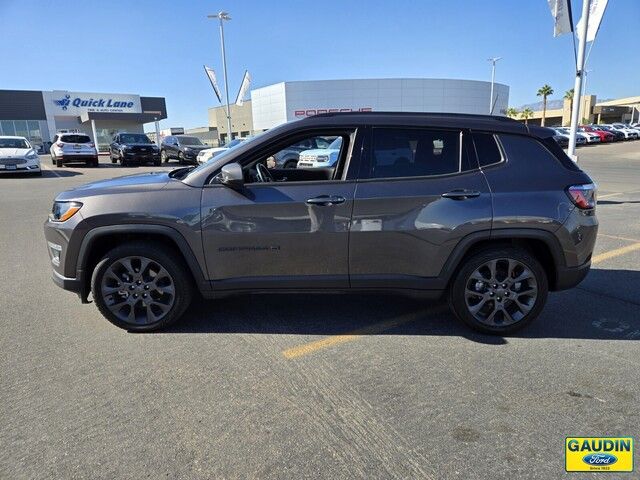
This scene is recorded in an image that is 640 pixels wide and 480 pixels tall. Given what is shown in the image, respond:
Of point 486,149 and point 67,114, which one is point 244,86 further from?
point 486,149

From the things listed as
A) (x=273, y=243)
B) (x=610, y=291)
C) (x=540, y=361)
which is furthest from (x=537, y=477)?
(x=610, y=291)

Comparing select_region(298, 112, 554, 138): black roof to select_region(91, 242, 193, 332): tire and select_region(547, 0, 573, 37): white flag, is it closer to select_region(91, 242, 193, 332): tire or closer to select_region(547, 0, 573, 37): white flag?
select_region(91, 242, 193, 332): tire

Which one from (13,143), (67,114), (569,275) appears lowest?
(569,275)

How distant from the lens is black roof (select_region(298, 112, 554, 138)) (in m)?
3.55

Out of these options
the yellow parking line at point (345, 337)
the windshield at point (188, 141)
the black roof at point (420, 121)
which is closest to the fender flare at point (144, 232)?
the yellow parking line at point (345, 337)

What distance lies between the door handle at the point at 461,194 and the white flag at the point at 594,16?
9.05 metres

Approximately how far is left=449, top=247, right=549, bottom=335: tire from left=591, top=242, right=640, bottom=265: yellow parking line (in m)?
2.66

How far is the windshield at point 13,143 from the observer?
17734 millimetres

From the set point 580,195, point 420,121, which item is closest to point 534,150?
point 580,195

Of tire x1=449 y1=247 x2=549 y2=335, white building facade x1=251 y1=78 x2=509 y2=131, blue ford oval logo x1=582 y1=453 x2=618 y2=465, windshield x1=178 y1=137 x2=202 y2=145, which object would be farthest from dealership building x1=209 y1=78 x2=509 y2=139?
blue ford oval logo x1=582 y1=453 x2=618 y2=465

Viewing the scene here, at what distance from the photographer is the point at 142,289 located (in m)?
3.65

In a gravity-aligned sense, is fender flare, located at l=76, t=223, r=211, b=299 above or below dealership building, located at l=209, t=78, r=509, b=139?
below

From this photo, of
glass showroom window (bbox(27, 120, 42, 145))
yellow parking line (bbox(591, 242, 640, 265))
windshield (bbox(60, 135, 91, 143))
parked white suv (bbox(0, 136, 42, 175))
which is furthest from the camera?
glass showroom window (bbox(27, 120, 42, 145))

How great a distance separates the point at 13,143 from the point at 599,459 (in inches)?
860
